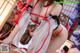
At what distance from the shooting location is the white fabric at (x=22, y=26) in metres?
1.35

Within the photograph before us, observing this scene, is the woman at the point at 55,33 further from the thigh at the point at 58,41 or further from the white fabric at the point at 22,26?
the white fabric at the point at 22,26

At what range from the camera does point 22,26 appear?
1365 millimetres

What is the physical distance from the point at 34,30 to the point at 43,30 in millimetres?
74

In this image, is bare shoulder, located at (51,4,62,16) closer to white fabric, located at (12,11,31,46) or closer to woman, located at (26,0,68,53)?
woman, located at (26,0,68,53)

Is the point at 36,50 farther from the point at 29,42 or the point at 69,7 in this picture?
the point at 69,7

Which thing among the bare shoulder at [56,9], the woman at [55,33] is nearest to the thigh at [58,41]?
the woman at [55,33]

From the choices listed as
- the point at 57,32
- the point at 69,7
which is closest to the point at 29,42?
the point at 57,32

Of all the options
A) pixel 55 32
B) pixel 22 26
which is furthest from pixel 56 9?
pixel 22 26

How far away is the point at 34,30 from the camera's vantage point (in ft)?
4.43

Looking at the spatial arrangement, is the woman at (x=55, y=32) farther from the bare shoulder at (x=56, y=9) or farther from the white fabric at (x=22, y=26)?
the white fabric at (x=22, y=26)

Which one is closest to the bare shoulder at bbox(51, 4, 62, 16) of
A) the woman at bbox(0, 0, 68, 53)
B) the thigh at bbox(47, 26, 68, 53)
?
the woman at bbox(0, 0, 68, 53)

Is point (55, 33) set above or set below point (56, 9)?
below

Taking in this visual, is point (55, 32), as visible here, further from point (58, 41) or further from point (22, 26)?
point (22, 26)

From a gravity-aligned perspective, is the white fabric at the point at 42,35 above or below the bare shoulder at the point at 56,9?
below
